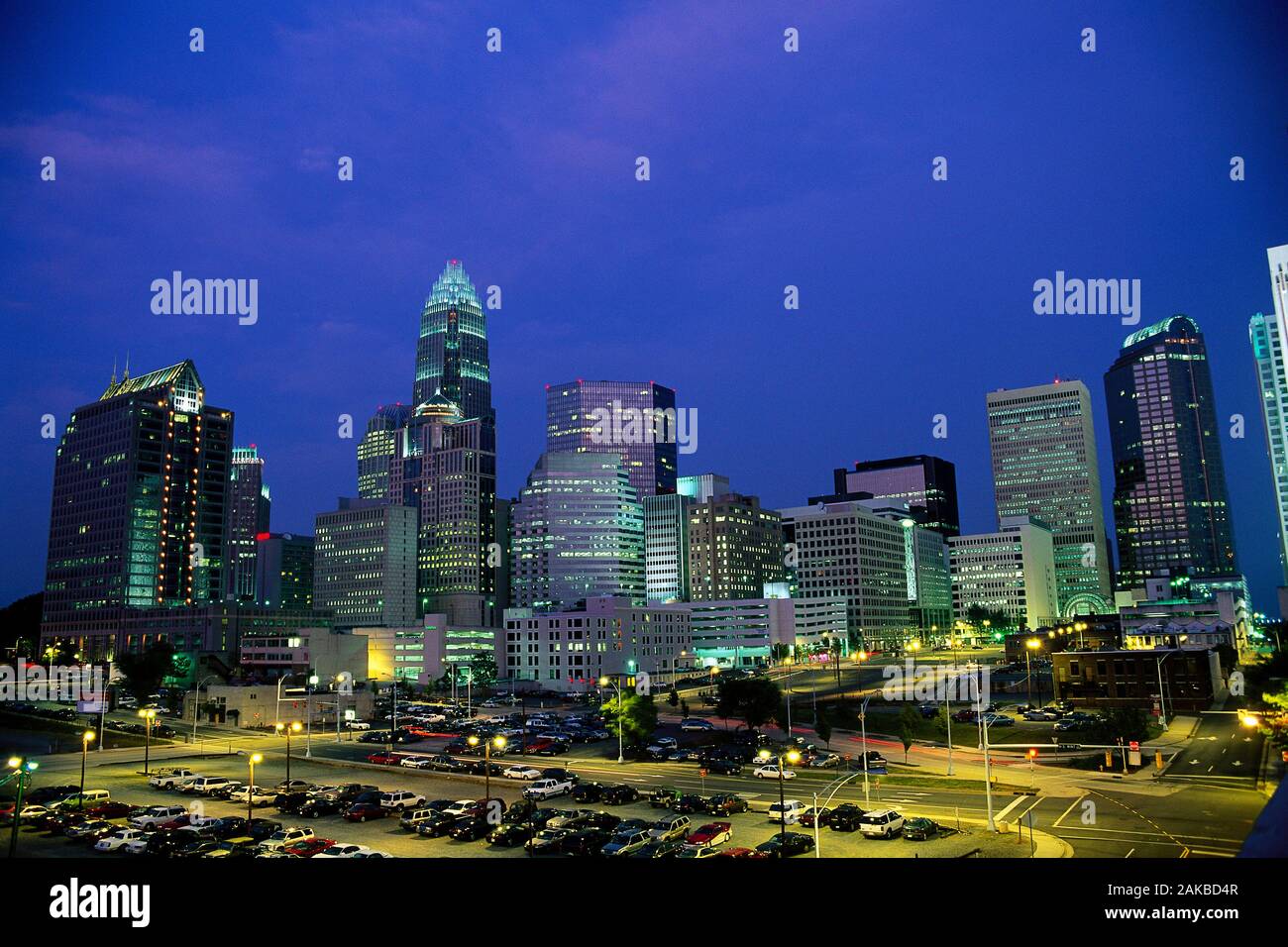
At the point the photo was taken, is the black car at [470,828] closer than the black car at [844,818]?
Yes

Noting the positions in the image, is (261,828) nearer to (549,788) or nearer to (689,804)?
(549,788)

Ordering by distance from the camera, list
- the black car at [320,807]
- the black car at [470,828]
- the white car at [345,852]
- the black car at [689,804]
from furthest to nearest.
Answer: the black car at [320,807] → the black car at [689,804] → the black car at [470,828] → the white car at [345,852]

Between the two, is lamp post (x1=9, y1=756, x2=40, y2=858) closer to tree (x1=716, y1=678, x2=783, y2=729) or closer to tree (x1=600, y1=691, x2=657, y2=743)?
tree (x1=600, y1=691, x2=657, y2=743)

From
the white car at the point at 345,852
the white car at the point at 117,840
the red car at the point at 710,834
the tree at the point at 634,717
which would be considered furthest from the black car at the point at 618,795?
the white car at the point at 117,840

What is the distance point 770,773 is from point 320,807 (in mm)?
26392

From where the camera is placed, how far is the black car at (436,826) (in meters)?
40.6

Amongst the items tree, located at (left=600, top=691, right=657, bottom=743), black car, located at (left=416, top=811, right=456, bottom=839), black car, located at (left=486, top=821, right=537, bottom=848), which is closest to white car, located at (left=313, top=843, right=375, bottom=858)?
black car, located at (left=416, top=811, right=456, bottom=839)

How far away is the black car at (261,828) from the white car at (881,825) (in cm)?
2691

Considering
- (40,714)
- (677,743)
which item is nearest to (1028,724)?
(677,743)

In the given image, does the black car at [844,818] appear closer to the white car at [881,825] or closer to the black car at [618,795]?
the white car at [881,825]

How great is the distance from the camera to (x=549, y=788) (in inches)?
2019

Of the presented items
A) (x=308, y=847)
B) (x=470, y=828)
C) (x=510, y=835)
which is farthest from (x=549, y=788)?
(x=308, y=847)
